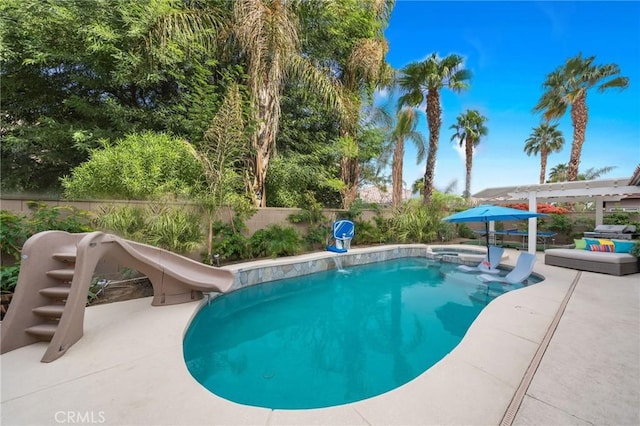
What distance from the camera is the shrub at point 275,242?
735 centimetres

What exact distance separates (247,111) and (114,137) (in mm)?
4131

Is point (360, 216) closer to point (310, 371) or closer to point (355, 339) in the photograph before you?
point (355, 339)

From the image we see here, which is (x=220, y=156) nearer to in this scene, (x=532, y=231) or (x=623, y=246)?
(x=532, y=231)

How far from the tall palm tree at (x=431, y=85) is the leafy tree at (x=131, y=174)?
37.3ft

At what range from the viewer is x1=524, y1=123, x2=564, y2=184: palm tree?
24.1m

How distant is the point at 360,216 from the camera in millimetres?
10898

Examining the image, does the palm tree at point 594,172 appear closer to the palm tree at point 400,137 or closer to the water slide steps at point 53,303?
the palm tree at point 400,137

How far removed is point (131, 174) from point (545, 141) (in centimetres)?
3323

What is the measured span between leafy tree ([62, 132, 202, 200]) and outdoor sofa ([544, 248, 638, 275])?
416 inches

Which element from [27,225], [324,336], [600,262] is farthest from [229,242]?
[600,262]

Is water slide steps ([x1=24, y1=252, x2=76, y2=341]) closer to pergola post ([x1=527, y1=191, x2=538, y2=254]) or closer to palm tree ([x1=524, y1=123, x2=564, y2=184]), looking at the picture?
pergola post ([x1=527, y1=191, x2=538, y2=254])

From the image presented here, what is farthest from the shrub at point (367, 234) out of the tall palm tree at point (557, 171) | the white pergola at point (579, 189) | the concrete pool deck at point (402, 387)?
the tall palm tree at point (557, 171)

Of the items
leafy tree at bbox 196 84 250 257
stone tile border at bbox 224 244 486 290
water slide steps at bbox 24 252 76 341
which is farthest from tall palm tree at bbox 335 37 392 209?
water slide steps at bbox 24 252 76 341

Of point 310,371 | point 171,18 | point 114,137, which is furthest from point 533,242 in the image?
point 114,137
